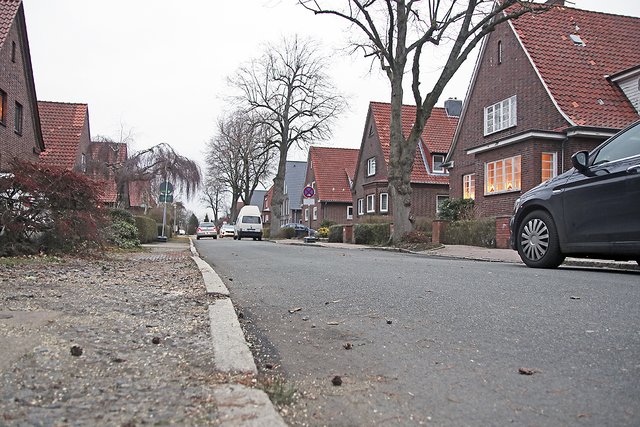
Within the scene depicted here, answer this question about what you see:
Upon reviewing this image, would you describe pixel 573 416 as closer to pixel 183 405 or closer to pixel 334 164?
pixel 183 405

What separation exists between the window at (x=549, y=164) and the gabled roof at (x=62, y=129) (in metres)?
22.4

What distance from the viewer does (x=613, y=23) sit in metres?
24.0

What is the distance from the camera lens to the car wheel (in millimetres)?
8281

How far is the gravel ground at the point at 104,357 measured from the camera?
89.7 inches

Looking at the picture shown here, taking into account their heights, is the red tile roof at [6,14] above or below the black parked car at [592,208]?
above

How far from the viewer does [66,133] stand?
30906 mm

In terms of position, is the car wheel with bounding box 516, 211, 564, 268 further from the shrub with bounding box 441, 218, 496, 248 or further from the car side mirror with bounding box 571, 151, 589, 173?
the shrub with bounding box 441, 218, 496, 248

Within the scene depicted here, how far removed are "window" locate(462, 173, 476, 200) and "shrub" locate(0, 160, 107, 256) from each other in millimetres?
19105

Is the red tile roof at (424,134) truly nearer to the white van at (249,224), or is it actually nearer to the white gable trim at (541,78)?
the white van at (249,224)

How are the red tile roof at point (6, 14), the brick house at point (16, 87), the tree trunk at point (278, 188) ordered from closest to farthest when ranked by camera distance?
the brick house at point (16, 87) < the red tile roof at point (6, 14) < the tree trunk at point (278, 188)

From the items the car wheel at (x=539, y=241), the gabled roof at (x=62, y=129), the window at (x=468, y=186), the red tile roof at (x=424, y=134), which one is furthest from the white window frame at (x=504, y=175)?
the gabled roof at (x=62, y=129)

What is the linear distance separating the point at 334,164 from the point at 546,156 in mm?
35265

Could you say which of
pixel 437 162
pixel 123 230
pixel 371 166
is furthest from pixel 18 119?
pixel 437 162

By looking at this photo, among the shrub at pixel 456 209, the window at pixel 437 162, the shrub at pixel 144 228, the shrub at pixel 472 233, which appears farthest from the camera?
the window at pixel 437 162
